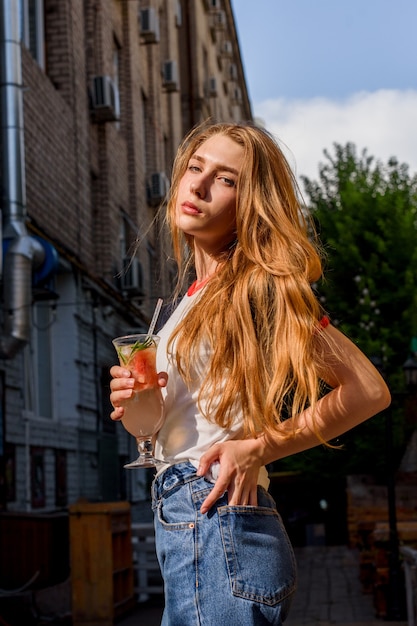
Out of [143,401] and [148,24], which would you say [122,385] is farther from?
[148,24]

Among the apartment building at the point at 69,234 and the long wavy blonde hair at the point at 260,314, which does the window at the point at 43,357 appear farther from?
the long wavy blonde hair at the point at 260,314

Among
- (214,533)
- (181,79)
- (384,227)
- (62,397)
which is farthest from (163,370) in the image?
(181,79)

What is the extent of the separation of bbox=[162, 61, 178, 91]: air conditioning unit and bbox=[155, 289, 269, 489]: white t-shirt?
76.5 ft

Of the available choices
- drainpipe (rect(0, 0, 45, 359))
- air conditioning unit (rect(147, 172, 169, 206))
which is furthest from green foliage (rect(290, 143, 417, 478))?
drainpipe (rect(0, 0, 45, 359))

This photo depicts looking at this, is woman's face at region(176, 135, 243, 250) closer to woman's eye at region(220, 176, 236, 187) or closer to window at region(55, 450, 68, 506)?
woman's eye at region(220, 176, 236, 187)

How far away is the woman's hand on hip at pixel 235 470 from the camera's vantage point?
6.94 feet

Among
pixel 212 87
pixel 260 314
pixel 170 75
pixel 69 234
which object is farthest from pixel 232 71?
pixel 260 314

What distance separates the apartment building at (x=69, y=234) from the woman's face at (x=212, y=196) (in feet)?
17.7

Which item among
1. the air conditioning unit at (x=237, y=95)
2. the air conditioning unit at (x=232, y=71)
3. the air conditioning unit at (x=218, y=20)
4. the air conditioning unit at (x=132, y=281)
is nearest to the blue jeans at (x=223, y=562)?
the air conditioning unit at (x=132, y=281)

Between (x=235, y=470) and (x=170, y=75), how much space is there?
2368 cm

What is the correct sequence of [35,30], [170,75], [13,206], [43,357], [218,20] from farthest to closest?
[218,20] → [170,75] → [35,30] → [43,357] → [13,206]

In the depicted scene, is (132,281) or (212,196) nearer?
(212,196)

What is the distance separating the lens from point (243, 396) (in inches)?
85.1

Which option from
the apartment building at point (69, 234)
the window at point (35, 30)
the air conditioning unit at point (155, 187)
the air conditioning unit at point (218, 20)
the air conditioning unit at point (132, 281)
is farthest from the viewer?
the air conditioning unit at point (218, 20)
